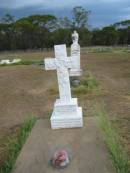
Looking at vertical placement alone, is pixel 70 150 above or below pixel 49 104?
above

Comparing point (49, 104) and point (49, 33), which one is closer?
point (49, 104)

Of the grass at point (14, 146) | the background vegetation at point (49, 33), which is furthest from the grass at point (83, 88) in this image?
the background vegetation at point (49, 33)

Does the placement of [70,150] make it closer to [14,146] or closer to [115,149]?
[115,149]

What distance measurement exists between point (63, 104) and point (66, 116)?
0.22 metres

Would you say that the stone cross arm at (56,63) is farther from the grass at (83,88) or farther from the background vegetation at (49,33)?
the background vegetation at (49,33)

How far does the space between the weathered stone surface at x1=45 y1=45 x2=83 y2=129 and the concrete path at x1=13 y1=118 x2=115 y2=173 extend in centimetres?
14

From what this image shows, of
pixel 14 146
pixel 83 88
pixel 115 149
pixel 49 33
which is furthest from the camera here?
pixel 49 33

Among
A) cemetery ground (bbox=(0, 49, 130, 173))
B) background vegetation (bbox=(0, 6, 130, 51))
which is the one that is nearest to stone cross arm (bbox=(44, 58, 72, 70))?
cemetery ground (bbox=(0, 49, 130, 173))

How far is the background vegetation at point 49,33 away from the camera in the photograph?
1947 inches

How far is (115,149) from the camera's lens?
3.89m

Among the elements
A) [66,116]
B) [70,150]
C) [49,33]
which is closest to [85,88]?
Result: [66,116]

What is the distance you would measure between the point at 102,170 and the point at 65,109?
1.84 metres

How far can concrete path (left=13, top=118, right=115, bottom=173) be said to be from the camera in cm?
350

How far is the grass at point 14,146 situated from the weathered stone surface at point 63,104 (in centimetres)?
51
